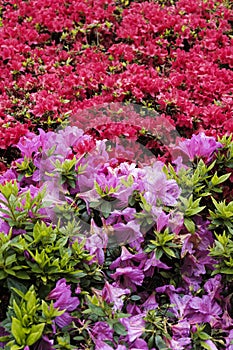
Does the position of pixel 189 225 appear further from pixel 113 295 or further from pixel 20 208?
pixel 20 208

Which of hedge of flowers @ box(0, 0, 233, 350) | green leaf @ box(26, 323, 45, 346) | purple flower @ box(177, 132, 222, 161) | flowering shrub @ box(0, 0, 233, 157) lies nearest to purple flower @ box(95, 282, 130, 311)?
hedge of flowers @ box(0, 0, 233, 350)

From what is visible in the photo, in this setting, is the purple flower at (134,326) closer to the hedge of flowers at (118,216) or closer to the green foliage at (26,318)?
the hedge of flowers at (118,216)

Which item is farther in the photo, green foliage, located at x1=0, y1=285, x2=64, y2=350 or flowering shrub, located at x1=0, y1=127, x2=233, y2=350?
flowering shrub, located at x1=0, y1=127, x2=233, y2=350

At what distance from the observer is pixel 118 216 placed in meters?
2.14

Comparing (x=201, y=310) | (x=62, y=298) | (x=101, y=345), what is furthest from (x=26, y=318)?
(x=201, y=310)

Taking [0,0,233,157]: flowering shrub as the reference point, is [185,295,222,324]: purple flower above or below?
below

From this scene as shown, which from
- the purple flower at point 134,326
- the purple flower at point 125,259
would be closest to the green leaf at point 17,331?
the purple flower at point 134,326

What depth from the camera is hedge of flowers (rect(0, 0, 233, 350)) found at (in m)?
1.88

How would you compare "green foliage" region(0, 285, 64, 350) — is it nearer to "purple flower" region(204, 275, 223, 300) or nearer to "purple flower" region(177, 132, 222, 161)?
"purple flower" region(204, 275, 223, 300)

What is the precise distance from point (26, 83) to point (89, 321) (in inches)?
77.9

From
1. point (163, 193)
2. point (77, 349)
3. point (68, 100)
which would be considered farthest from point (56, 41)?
point (77, 349)

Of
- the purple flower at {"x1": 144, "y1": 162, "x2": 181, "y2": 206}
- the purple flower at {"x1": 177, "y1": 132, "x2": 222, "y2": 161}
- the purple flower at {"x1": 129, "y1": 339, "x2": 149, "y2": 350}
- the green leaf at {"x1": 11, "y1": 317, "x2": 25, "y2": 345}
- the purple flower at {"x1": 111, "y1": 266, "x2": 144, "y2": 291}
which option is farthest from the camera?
the purple flower at {"x1": 177, "y1": 132, "x2": 222, "y2": 161}

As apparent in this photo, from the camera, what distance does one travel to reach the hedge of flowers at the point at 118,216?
74.0 inches

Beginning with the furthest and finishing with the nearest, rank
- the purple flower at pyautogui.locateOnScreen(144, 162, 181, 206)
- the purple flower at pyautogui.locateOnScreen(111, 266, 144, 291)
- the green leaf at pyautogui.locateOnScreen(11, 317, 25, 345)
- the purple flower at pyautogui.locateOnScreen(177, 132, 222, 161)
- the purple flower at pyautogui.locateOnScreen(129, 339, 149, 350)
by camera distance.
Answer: the purple flower at pyautogui.locateOnScreen(177, 132, 222, 161) < the purple flower at pyautogui.locateOnScreen(144, 162, 181, 206) < the purple flower at pyautogui.locateOnScreen(111, 266, 144, 291) < the purple flower at pyautogui.locateOnScreen(129, 339, 149, 350) < the green leaf at pyautogui.locateOnScreen(11, 317, 25, 345)
